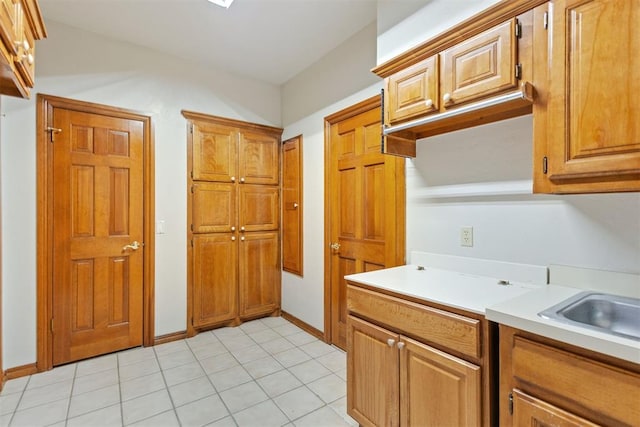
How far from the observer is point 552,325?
0.95 metres

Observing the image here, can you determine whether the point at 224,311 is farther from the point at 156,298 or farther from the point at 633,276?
the point at 633,276

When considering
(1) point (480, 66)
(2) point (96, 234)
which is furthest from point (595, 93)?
(2) point (96, 234)

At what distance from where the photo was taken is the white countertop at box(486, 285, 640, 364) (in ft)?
2.71

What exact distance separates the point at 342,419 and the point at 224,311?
1.83 m

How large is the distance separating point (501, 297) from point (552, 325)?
1.26 ft

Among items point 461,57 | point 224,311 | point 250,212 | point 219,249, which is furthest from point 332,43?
point 224,311

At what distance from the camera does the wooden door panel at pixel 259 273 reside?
3.41m

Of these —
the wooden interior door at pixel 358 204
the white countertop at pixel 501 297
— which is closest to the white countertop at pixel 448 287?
the white countertop at pixel 501 297

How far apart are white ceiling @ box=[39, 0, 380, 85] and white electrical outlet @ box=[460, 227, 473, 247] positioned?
1.74 metres

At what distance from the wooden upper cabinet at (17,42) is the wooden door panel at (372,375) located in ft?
6.68

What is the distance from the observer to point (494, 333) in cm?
116

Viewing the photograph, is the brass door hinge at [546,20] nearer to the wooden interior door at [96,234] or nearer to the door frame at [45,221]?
the wooden interior door at [96,234]

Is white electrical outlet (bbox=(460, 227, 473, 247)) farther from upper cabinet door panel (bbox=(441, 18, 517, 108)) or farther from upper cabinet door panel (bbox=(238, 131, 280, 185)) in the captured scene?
upper cabinet door panel (bbox=(238, 131, 280, 185))

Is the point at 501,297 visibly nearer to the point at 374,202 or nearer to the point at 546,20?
the point at 546,20
